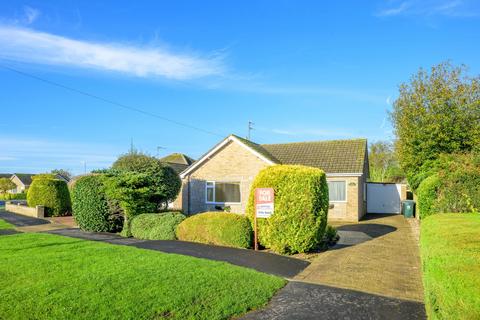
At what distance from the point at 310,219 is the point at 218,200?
38.3ft

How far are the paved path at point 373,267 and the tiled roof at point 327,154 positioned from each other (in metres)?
7.74

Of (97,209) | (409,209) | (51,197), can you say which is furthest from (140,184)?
(409,209)

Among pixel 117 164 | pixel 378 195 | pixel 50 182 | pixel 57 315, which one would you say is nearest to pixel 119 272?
pixel 57 315

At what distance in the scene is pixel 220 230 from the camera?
11.2 meters

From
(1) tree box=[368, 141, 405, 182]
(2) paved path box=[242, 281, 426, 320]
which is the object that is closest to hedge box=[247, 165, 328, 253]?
(2) paved path box=[242, 281, 426, 320]

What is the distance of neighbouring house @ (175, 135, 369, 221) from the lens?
20.3 metres

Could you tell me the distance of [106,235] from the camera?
45.1ft

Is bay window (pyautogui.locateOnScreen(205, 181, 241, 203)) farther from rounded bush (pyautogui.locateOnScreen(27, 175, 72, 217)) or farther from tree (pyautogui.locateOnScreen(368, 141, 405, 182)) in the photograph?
tree (pyautogui.locateOnScreen(368, 141, 405, 182))

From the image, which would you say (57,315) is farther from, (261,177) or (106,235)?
(106,235)

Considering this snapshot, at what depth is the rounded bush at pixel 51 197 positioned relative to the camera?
22.7 metres

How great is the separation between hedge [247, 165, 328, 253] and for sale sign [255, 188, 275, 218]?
0.52ft

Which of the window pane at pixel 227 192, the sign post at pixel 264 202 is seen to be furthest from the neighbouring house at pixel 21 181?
the sign post at pixel 264 202

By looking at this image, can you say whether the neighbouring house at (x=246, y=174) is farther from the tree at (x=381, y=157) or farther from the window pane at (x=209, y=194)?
the tree at (x=381, y=157)

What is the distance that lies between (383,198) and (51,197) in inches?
893
